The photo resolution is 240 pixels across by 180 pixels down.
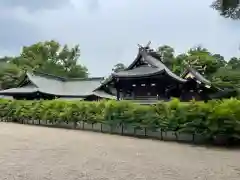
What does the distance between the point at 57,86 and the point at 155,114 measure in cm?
1834

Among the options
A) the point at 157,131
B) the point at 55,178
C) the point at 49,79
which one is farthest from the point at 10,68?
the point at 55,178

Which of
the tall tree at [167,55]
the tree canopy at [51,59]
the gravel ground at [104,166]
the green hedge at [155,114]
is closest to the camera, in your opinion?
the gravel ground at [104,166]

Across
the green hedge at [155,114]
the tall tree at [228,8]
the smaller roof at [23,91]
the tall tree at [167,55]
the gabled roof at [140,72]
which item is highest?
the tall tree at [167,55]

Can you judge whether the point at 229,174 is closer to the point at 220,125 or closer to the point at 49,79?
the point at 220,125

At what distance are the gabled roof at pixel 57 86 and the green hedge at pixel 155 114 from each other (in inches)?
226

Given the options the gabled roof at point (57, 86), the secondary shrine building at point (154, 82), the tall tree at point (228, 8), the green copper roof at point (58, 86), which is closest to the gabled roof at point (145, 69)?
the secondary shrine building at point (154, 82)

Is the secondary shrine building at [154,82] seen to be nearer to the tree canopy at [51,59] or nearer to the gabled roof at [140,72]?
the gabled roof at [140,72]

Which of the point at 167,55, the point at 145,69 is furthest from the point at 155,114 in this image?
the point at 167,55

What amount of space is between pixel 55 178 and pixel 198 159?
4.71 metres

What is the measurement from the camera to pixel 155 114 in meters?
15.0

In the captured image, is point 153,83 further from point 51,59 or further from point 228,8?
point 51,59

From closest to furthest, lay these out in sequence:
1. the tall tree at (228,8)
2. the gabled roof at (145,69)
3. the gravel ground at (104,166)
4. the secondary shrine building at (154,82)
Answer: the tall tree at (228,8) < the gravel ground at (104,166) < the gabled roof at (145,69) < the secondary shrine building at (154,82)

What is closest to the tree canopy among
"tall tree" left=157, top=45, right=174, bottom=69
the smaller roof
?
Answer: "tall tree" left=157, top=45, right=174, bottom=69

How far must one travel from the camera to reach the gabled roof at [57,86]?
2772 cm
